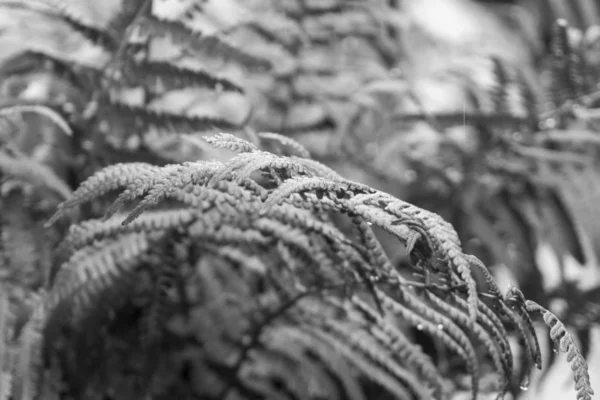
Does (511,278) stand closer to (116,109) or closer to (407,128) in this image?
(407,128)

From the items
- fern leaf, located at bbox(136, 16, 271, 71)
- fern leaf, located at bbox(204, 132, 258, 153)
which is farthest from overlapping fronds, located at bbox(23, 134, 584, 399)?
fern leaf, located at bbox(136, 16, 271, 71)

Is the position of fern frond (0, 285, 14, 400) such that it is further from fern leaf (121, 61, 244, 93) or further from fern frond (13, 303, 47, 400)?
fern leaf (121, 61, 244, 93)

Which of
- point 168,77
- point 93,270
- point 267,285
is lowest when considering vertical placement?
point 267,285

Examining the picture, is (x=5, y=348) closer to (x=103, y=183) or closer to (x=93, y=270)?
(x=93, y=270)

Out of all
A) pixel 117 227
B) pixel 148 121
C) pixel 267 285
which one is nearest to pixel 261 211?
pixel 117 227

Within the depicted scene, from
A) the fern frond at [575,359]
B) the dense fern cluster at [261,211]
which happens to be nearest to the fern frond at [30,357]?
the dense fern cluster at [261,211]

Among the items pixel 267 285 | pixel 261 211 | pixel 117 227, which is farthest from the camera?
pixel 267 285

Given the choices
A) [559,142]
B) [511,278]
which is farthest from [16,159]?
[559,142]

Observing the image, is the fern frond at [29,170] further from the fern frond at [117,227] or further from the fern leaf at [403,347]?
the fern leaf at [403,347]
